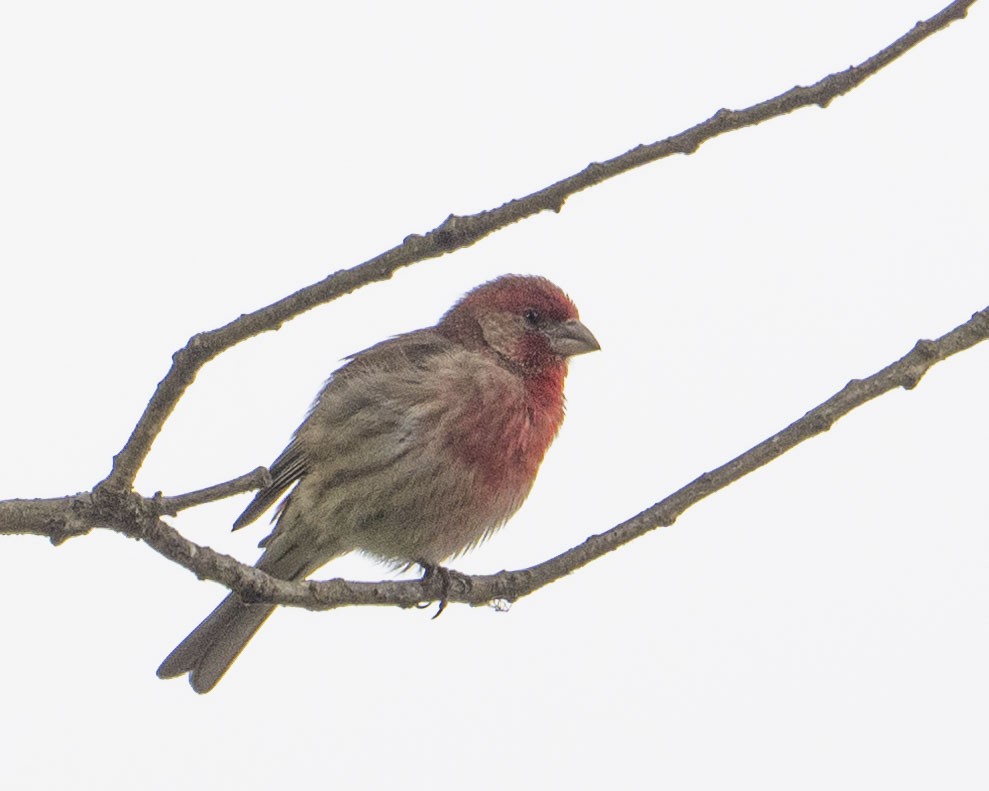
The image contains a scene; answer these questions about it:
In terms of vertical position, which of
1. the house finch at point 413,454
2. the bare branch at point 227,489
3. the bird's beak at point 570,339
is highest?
the bird's beak at point 570,339

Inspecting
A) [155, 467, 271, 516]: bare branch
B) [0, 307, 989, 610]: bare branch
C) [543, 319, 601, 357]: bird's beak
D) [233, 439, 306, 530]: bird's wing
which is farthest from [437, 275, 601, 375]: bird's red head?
[155, 467, 271, 516]: bare branch

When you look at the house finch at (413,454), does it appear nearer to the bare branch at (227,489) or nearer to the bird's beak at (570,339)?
the bird's beak at (570,339)

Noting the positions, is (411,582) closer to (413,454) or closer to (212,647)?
(413,454)

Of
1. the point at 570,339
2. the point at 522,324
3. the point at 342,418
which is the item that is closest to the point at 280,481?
the point at 342,418

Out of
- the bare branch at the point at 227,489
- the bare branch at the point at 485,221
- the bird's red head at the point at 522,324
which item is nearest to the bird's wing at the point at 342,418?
the bird's red head at the point at 522,324

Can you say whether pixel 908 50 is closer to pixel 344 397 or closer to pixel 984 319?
pixel 984 319

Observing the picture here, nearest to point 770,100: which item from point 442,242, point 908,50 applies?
point 908,50
